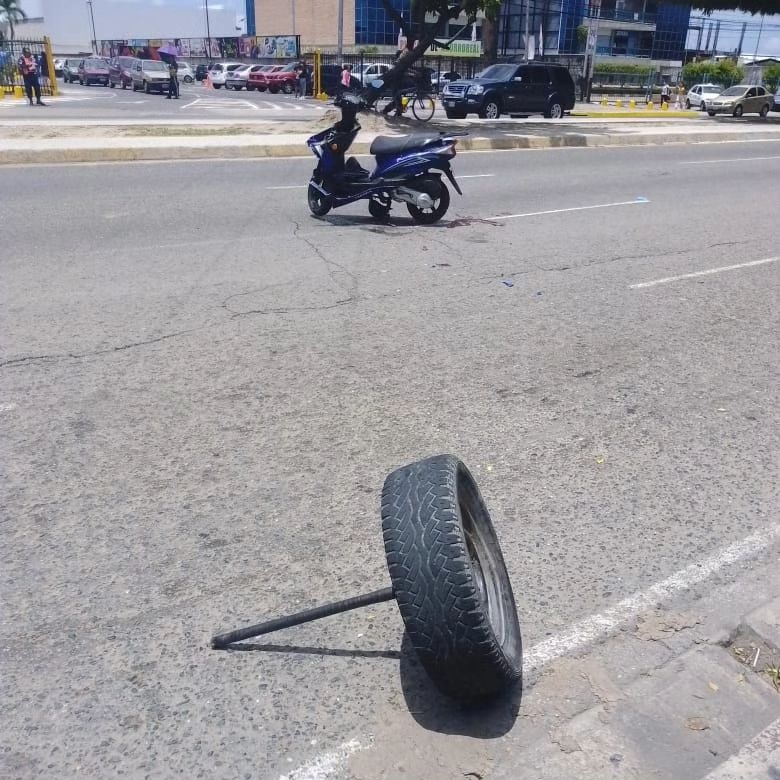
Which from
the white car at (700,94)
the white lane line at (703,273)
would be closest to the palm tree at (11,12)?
the white car at (700,94)

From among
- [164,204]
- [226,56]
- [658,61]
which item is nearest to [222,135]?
[164,204]

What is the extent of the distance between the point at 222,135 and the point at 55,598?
17.5 metres

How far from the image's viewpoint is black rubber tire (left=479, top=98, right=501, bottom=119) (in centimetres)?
2712

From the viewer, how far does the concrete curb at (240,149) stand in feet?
48.0

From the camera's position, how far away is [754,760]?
2.35 m

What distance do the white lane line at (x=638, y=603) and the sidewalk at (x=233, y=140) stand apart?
1445 cm

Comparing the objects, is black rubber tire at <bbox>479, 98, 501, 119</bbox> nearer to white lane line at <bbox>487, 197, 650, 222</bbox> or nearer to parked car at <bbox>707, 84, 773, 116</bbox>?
parked car at <bbox>707, 84, 773, 116</bbox>

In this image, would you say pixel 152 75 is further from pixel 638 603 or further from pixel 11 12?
pixel 11 12

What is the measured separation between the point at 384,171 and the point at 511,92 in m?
20.3

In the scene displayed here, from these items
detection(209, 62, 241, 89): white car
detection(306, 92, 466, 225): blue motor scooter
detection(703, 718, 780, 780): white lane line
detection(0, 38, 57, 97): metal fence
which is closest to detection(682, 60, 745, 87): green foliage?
detection(209, 62, 241, 89): white car

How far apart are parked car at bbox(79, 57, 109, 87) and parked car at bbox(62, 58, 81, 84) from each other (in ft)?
14.1

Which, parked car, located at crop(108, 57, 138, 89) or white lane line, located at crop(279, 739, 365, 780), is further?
parked car, located at crop(108, 57, 138, 89)

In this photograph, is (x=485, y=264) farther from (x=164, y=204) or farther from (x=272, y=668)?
(x=272, y=668)

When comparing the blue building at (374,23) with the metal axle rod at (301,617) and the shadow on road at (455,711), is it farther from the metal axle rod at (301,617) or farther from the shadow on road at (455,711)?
the shadow on road at (455,711)
